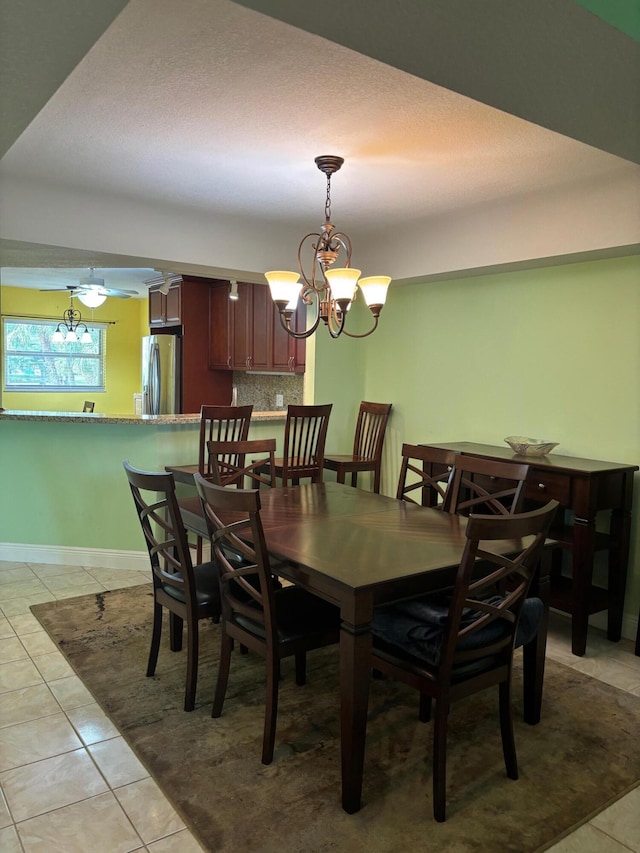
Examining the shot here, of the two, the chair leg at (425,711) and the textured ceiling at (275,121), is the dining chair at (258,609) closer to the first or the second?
the chair leg at (425,711)

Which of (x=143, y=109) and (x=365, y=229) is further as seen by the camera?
(x=365, y=229)

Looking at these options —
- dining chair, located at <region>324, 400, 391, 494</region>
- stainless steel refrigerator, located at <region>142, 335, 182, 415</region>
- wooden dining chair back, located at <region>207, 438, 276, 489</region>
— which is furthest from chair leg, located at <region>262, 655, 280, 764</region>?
stainless steel refrigerator, located at <region>142, 335, 182, 415</region>

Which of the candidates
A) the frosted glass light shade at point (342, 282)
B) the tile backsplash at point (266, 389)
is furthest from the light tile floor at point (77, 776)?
the tile backsplash at point (266, 389)

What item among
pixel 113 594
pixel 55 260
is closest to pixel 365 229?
pixel 55 260

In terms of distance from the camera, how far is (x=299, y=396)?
634cm

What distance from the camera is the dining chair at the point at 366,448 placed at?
4637mm

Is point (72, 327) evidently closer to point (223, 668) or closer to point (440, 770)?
point (223, 668)

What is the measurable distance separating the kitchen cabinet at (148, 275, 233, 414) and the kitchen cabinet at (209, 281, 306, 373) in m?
0.21

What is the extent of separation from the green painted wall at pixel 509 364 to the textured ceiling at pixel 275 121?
656 mm

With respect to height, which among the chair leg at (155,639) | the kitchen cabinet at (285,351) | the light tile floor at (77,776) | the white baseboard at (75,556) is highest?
the kitchen cabinet at (285,351)

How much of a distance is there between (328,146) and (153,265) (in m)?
1.58

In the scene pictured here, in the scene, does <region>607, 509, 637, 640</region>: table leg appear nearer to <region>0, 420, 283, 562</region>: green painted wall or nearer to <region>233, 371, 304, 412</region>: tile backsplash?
<region>0, 420, 283, 562</region>: green painted wall

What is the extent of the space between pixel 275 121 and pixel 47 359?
660 centimetres

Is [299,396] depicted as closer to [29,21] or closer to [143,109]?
[143,109]
